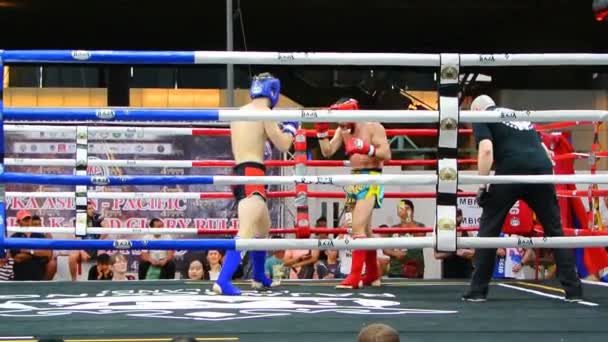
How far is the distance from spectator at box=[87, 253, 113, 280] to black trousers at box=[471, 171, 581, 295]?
4.28 metres

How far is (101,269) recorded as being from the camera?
27.4 ft

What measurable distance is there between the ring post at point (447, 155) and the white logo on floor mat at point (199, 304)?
0.56m

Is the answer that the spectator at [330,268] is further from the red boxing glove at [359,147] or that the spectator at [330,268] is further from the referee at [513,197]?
the referee at [513,197]

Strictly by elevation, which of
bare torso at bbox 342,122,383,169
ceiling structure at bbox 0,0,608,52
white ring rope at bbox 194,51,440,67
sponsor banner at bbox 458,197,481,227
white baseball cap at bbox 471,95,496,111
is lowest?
sponsor banner at bbox 458,197,481,227

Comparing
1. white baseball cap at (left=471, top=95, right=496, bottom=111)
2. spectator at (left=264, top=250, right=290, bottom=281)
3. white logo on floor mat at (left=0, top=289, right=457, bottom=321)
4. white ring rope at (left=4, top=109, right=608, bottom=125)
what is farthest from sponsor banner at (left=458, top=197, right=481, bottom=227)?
white ring rope at (left=4, top=109, right=608, bottom=125)

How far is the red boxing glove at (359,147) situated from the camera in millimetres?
6023

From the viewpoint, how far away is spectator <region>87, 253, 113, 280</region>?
27.2 ft

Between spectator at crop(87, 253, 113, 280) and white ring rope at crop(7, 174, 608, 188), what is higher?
white ring rope at crop(7, 174, 608, 188)

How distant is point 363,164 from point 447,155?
2351mm

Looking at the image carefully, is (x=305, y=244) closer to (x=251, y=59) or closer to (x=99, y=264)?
(x=251, y=59)

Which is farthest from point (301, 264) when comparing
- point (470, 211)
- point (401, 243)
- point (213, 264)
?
point (401, 243)

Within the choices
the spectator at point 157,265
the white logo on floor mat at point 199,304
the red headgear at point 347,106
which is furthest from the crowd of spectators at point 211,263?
the white logo on floor mat at point 199,304

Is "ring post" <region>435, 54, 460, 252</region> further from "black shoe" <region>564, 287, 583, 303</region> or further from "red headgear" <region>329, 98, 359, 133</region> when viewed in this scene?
"red headgear" <region>329, 98, 359, 133</region>

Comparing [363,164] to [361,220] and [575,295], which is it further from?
[575,295]
